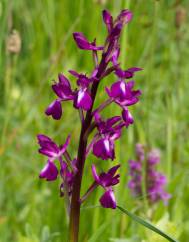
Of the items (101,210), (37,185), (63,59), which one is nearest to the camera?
(101,210)

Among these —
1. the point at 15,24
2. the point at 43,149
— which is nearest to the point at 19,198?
the point at 15,24

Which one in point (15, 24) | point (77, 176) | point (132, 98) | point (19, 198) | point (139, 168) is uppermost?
point (15, 24)

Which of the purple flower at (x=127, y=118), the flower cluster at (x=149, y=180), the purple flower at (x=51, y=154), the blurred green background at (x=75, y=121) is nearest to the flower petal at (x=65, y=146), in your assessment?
the purple flower at (x=51, y=154)

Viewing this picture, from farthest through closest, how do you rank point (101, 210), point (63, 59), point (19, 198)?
point (63, 59), point (19, 198), point (101, 210)

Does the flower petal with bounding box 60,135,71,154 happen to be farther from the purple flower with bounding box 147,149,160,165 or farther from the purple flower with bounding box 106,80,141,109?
the purple flower with bounding box 147,149,160,165

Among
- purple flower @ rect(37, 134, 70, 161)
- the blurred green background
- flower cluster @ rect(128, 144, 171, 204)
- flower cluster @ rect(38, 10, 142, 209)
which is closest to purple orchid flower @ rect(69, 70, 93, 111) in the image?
flower cluster @ rect(38, 10, 142, 209)

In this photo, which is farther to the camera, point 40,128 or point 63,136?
point 40,128

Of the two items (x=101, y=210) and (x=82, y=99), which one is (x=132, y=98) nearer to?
(x=82, y=99)

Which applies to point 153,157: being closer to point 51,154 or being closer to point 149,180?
point 149,180

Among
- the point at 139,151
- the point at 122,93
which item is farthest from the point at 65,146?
the point at 139,151
